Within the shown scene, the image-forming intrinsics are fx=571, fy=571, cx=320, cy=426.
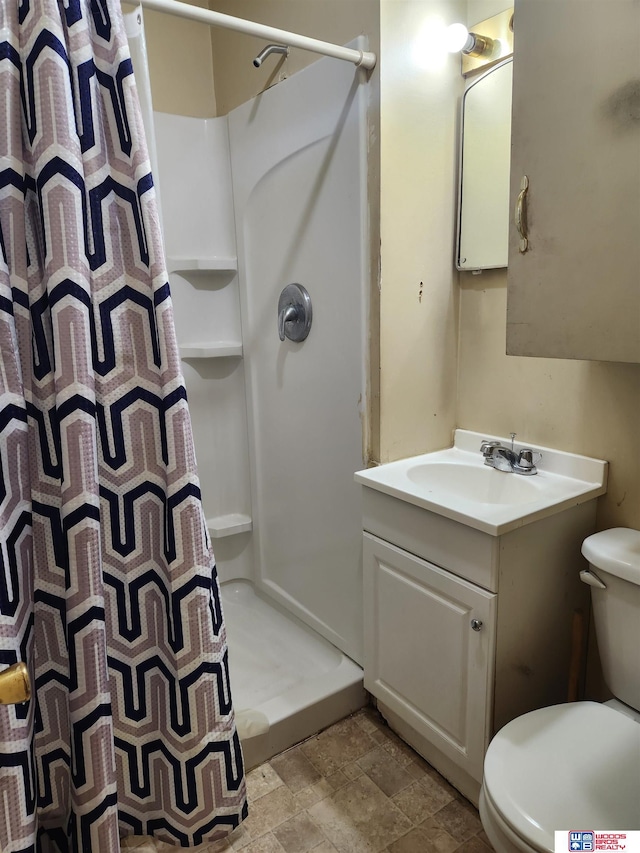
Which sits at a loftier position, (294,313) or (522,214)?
(522,214)

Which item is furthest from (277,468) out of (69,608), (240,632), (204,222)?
(69,608)

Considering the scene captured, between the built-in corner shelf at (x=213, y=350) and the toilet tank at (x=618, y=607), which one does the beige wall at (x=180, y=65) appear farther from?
the toilet tank at (x=618, y=607)

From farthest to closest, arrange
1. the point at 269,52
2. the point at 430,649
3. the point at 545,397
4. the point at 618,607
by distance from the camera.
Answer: the point at 269,52, the point at 545,397, the point at 430,649, the point at 618,607

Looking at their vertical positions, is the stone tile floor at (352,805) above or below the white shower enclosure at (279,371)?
below

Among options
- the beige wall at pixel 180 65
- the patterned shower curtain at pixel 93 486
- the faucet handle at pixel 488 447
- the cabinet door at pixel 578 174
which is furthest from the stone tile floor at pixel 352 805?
the beige wall at pixel 180 65

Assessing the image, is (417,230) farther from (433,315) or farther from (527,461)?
(527,461)

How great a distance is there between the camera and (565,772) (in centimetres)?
110

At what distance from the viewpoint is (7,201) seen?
0.97 metres

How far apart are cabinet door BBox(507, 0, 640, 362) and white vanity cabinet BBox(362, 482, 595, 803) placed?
48cm

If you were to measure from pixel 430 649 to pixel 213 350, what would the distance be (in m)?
1.37

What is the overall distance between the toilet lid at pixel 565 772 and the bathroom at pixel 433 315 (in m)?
0.43

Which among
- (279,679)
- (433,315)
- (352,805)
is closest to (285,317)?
(433,315)

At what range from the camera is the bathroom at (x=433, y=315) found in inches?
59.0

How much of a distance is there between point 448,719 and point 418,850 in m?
0.30
